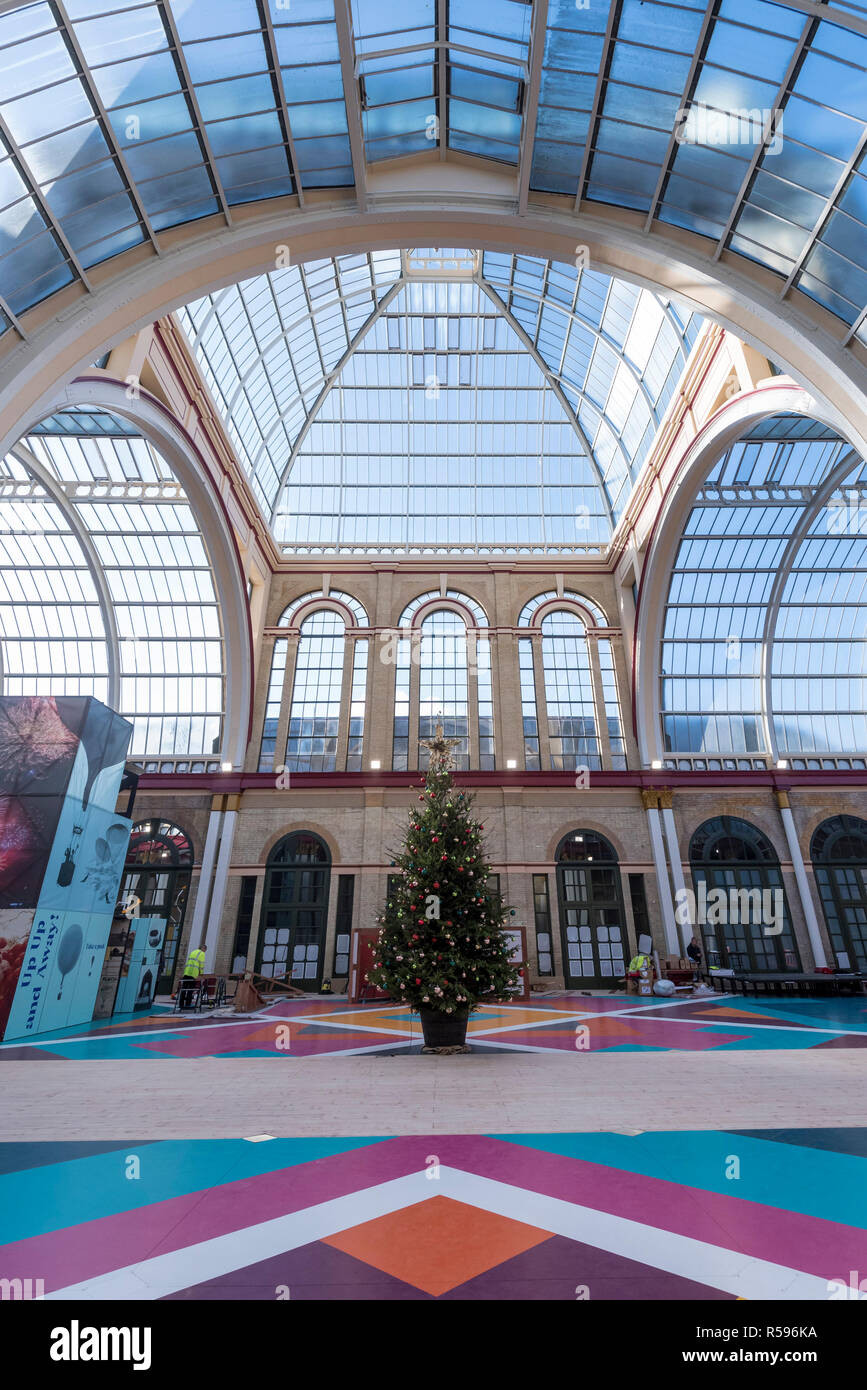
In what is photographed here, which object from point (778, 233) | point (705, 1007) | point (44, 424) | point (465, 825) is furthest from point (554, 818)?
point (44, 424)

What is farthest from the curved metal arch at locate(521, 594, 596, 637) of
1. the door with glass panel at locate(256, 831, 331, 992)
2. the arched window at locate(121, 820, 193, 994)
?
the arched window at locate(121, 820, 193, 994)

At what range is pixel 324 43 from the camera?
36.8 feet

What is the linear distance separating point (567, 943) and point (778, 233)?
71.1ft

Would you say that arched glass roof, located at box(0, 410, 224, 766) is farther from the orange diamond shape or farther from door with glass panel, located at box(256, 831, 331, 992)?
the orange diamond shape

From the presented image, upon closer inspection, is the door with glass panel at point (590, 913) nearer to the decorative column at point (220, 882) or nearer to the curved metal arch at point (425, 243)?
the decorative column at point (220, 882)

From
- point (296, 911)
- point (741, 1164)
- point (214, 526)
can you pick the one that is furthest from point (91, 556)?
point (741, 1164)

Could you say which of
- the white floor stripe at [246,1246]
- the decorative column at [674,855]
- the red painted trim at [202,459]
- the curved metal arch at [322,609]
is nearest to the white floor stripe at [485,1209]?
the white floor stripe at [246,1246]

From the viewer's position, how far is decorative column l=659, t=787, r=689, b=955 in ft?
82.7

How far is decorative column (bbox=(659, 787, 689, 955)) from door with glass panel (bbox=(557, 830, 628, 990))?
6.69 feet

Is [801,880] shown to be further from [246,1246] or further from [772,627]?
[246,1246]

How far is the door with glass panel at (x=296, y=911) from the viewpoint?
24.6 meters

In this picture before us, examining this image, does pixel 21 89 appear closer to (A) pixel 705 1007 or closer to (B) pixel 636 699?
(A) pixel 705 1007

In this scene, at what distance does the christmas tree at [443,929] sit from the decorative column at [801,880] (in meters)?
19.5

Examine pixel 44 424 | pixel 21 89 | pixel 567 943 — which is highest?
pixel 44 424
